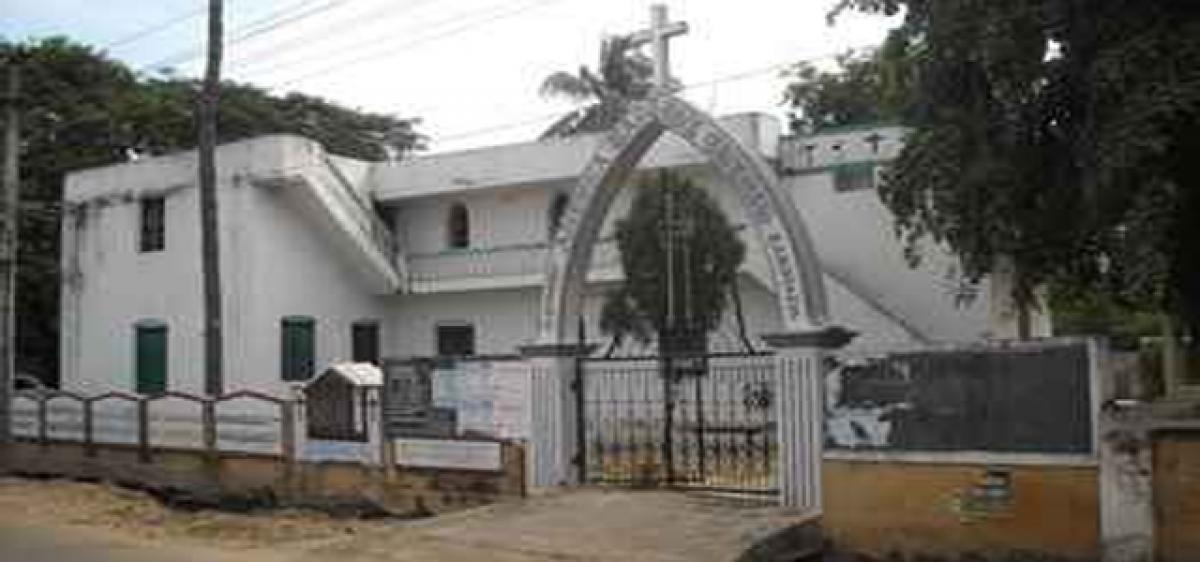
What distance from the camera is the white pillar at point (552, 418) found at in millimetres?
16766

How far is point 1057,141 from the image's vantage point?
12.0m

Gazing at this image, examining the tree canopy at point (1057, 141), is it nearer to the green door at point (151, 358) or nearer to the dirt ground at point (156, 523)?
the dirt ground at point (156, 523)

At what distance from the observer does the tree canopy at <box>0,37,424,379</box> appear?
119ft

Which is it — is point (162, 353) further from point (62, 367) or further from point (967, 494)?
point (967, 494)

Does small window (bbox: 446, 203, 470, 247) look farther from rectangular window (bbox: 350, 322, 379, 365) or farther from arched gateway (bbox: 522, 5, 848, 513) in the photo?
arched gateway (bbox: 522, 5, 848, 513)

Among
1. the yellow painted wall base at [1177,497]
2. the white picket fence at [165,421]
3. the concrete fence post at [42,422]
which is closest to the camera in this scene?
the yellow painted wall base at [1177,497]

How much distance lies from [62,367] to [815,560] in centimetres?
2461

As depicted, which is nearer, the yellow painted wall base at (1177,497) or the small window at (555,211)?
the yellow painted wall base at (1177,497)

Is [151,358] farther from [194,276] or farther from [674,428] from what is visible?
[674,428]

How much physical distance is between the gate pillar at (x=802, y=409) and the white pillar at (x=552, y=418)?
3.00 m

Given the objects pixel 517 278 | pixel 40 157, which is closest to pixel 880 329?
pixel 517 278

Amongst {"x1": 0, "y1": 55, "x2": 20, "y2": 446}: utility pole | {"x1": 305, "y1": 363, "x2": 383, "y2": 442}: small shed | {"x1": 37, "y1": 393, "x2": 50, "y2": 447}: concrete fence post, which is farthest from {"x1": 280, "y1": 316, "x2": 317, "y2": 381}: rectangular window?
{"x1": 305, "y1": 363, "x2": 383, "y2": 442}: small shed

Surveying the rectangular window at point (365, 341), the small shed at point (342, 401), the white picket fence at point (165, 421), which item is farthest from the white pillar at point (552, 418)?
the rectangular window at point (365, 341)

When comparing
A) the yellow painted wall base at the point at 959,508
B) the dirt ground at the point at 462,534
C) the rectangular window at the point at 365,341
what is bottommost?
the dirt ground at the point at 462,534
